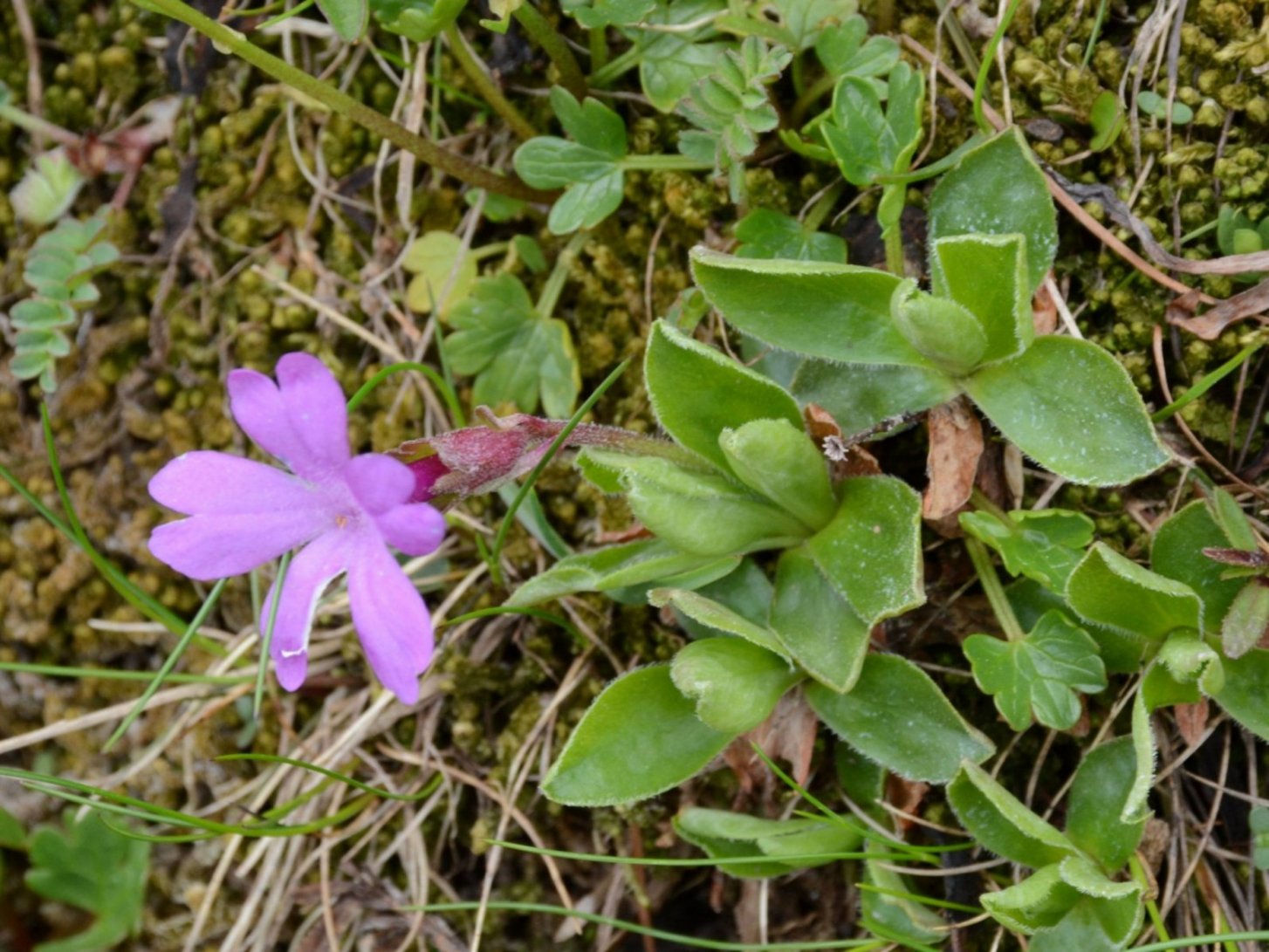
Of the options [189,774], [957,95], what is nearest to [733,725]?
[957,95]

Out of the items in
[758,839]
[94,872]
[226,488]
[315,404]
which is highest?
[315,404]

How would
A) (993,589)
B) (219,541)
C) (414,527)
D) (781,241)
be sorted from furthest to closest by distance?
(781,241) → (993,589) → (219,541) → (414,527)

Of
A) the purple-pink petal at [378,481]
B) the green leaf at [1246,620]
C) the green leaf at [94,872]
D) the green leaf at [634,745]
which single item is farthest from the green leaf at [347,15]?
the green leaf at [94,872]

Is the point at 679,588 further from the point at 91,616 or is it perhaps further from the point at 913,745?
the point at 91,616

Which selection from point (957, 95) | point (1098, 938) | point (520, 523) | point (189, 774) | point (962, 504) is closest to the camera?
point (1098, 938)

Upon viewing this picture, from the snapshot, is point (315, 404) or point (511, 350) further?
point (511, 350)

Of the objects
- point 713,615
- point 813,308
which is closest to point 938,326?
Result: point 813,308

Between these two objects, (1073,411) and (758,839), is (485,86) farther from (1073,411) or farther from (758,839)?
(758,839)
